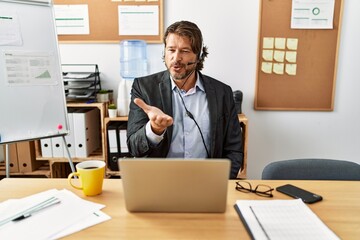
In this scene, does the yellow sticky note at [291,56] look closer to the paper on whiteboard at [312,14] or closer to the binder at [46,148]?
the paper on whiteboard at [312,14]

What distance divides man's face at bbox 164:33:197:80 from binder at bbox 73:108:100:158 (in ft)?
3.24

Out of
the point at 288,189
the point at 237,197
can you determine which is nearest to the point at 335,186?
the point at 288,189

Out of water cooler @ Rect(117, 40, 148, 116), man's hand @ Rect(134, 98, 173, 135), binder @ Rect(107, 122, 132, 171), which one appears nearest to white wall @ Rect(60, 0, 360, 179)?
water cooler @ Rect(117, 40, 148, 116)

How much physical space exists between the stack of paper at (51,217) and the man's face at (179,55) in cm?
82

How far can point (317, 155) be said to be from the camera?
263cm

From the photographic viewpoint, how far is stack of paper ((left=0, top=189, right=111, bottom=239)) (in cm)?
79

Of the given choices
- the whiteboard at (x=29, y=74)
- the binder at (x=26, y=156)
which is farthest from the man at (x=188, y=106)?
the binder at (x=26, y=156)

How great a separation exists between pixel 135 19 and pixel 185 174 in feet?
6.32

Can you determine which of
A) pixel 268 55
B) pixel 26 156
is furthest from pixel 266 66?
pixel 26 156

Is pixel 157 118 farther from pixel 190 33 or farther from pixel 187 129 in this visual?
pixel 190 33

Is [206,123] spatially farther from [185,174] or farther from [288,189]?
[185,174]

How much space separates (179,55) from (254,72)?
1144 mm

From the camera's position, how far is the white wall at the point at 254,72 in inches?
95.5

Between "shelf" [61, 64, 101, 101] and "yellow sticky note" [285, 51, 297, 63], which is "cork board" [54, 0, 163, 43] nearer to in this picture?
"shelf" [61, 64, 101, 101]
